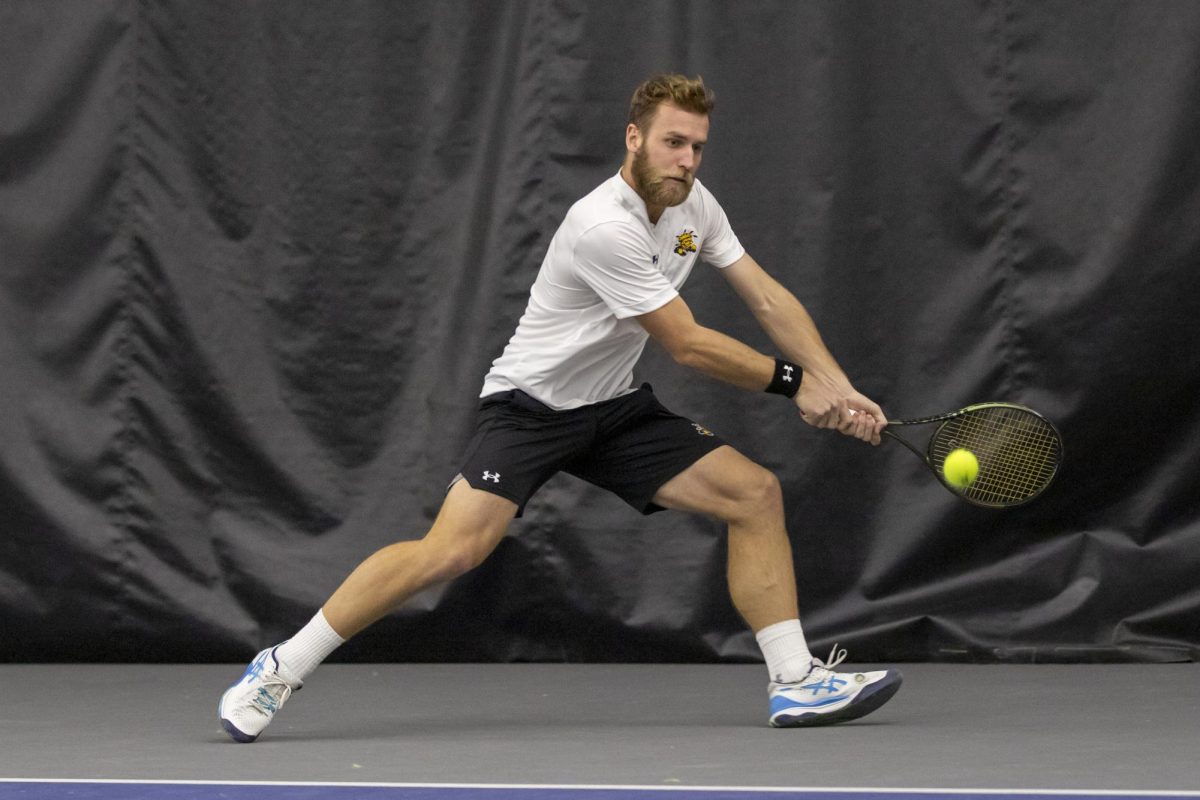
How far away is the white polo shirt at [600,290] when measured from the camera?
13.3 feet

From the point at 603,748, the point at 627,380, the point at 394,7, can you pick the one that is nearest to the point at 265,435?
the point at 394,7

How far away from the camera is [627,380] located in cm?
434

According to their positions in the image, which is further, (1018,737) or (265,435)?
(265,435)

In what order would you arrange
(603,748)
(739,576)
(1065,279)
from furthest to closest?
(1065,279) → (739,576) → (603,748)

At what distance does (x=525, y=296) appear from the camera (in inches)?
222

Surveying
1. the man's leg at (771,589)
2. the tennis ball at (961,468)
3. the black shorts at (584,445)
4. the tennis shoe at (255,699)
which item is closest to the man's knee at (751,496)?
the man's leg at (771,589)

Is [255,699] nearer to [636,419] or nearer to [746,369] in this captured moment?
[636,419]

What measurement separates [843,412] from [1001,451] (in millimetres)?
568

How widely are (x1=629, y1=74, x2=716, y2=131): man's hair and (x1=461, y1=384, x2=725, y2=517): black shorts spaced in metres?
0.64

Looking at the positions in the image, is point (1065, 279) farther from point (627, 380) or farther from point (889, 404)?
point (627, 380)

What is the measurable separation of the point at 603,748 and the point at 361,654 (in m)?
2.00

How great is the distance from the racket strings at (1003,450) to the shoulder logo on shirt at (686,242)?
72 centimetres

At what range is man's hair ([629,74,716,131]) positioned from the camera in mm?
4062

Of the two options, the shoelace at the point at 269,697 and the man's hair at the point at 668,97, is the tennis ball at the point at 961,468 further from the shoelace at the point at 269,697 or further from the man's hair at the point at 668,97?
the shoelace at the point at 269,697
